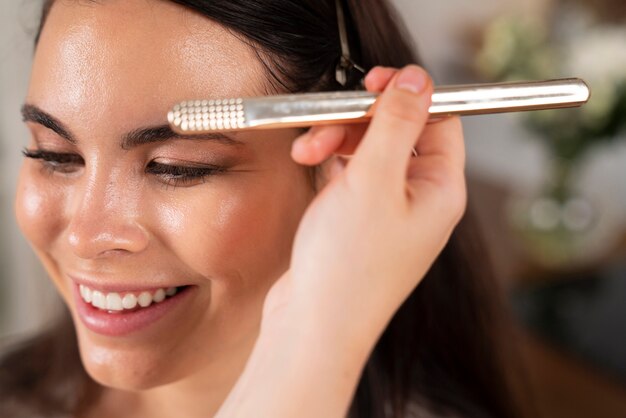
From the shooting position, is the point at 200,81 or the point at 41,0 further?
the point at 41,0

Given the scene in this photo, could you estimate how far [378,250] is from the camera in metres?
0.47

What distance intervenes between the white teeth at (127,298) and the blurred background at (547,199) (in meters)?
0.49

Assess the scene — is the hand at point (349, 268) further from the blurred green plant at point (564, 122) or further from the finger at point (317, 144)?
the blurred green plant at point (564, 122)

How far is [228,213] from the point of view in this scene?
63 centimetres

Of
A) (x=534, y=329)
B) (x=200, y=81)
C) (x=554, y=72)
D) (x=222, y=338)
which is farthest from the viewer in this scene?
(x=554, y=72)

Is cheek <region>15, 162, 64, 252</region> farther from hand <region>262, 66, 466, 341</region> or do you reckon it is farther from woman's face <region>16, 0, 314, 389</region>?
hand <region>262, 66, 466, 341</region>

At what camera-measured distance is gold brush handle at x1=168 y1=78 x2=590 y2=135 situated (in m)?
0.46

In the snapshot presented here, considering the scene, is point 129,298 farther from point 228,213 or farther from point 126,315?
point 228,213

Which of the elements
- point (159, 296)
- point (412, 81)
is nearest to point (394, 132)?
point (412, 81)

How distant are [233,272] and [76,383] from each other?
0.46 m

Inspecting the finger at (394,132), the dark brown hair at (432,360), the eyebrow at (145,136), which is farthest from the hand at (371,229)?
the dark brown hair at (432,360)

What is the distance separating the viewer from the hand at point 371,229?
46 centimetres

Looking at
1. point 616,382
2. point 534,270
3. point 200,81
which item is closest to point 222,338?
point 200,81

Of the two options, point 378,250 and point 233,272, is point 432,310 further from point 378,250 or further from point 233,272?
point 378,250
